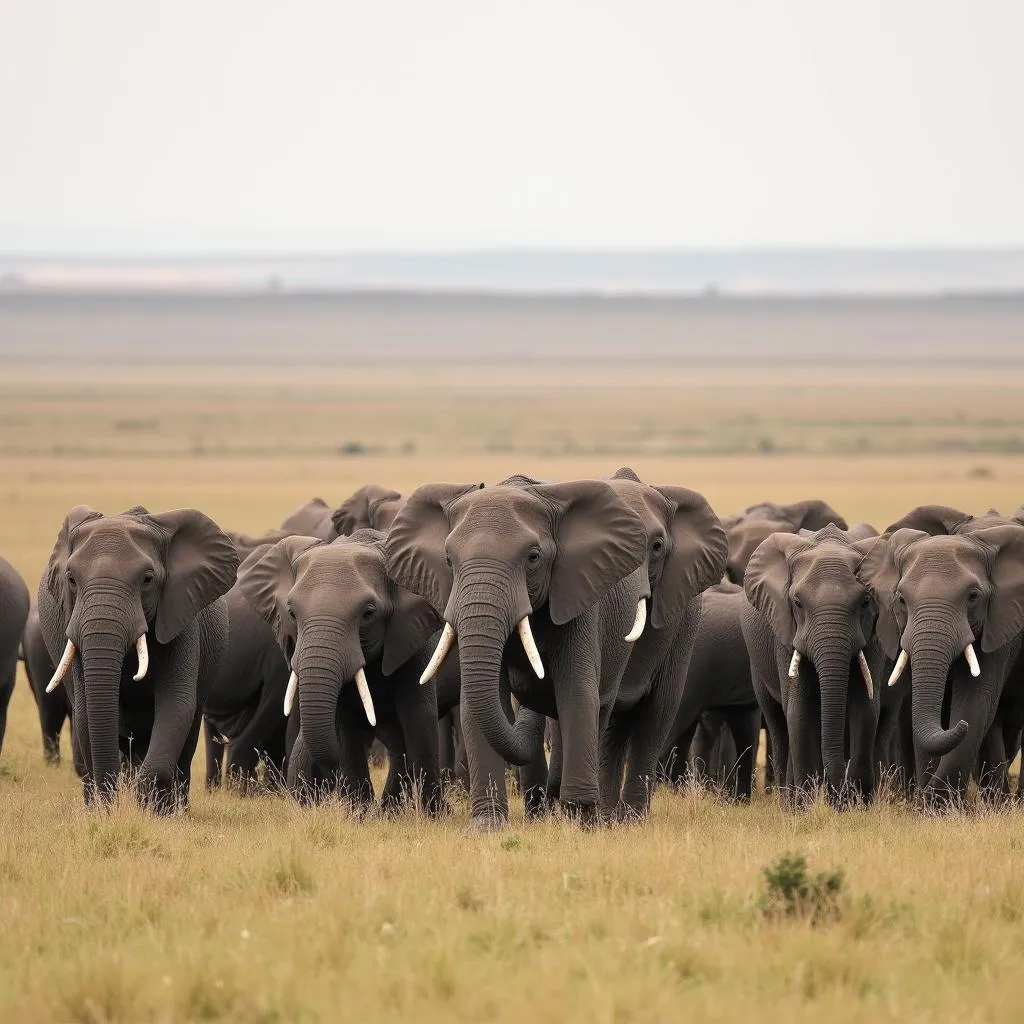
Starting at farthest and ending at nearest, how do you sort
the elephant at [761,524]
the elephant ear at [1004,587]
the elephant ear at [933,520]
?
the elephant at [761,524], the elephant ear at [933,520], the elephant ear at [1004,587]

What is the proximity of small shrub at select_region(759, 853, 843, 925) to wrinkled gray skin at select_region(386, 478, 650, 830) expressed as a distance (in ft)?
9.84

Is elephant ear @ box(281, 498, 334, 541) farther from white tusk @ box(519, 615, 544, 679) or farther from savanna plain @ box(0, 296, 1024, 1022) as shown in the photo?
white tusk @ box(519, 615, 544, 679)

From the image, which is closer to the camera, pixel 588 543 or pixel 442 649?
pixel 442 649

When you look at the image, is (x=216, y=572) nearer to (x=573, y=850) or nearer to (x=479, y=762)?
(x=479, y=762)

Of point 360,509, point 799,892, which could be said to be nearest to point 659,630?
point 799,892

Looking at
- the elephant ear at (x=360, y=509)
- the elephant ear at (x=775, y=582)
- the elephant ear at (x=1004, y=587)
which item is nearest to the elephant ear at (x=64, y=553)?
the elephant ear at (x=775, y=582)

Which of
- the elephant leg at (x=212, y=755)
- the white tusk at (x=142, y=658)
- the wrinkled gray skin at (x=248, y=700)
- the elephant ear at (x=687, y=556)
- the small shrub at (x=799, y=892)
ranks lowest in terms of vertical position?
the elephant leg at (x=212, y=755)

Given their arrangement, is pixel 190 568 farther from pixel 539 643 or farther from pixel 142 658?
pixel 539 643

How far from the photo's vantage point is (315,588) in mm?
13711

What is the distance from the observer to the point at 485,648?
1208 cm

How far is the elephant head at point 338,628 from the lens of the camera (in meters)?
13.3

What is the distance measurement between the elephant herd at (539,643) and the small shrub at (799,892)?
9.88 feet

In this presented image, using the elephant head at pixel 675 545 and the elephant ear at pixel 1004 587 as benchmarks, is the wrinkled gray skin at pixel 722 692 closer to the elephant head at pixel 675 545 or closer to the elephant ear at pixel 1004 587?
the elephant head at pixel 675 545

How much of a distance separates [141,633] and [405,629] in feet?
5.82
